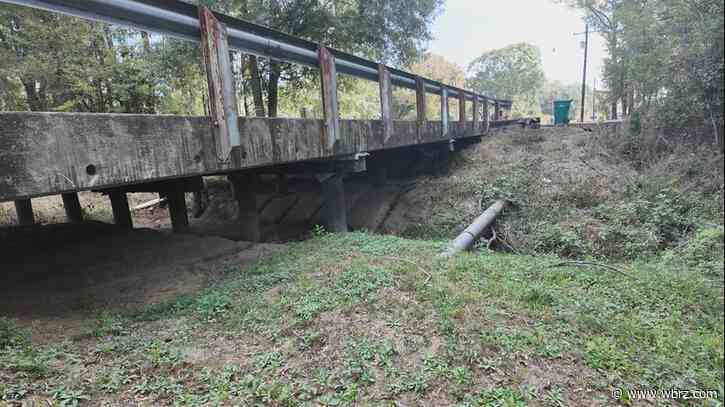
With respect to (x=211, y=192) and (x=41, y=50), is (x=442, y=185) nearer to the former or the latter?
(x=211, y=192)

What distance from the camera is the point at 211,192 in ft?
50.4

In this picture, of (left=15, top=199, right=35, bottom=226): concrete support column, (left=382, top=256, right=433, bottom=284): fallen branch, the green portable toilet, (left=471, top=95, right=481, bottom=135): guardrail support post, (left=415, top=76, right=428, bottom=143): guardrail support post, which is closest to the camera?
(left=382, top=256, right=433, bottom=284): fallen branch

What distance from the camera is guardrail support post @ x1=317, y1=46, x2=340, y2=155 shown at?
5.71 meters

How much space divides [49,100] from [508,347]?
Result: 45.3ft

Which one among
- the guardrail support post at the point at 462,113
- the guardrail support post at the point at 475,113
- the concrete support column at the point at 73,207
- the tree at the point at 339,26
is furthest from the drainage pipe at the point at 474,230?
the concrete support column at the point at 73,207

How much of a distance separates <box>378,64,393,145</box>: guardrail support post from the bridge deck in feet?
9.73

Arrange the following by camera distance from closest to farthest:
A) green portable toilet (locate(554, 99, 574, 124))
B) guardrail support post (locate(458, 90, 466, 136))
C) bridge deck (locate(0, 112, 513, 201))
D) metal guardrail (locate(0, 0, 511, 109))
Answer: bridge deck (locate(0, 112, 513, 201))
metal guardrail (locate(0, 0, 511, 109))
guardrail support post (locate(458, 90, 466, 136))
green portable toilet (locate(554, 99, 574, 124))

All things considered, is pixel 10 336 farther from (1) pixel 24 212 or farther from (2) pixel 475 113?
(2) pixel 475 113

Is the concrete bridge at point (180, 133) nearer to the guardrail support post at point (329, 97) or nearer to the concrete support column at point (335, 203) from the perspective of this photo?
the guardrail support post at point (329, 97)

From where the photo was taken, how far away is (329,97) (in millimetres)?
5836

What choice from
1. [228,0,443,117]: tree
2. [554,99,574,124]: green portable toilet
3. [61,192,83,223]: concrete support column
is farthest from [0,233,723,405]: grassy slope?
[554,99,574,124]: green portable toilet

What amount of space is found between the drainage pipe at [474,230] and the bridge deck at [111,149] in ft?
9.93

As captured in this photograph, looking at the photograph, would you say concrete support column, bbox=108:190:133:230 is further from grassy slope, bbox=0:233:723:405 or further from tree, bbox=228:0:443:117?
grassy slope, bbox=0:233:723:405

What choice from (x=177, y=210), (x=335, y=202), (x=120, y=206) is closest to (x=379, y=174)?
(x=335, y=202)
